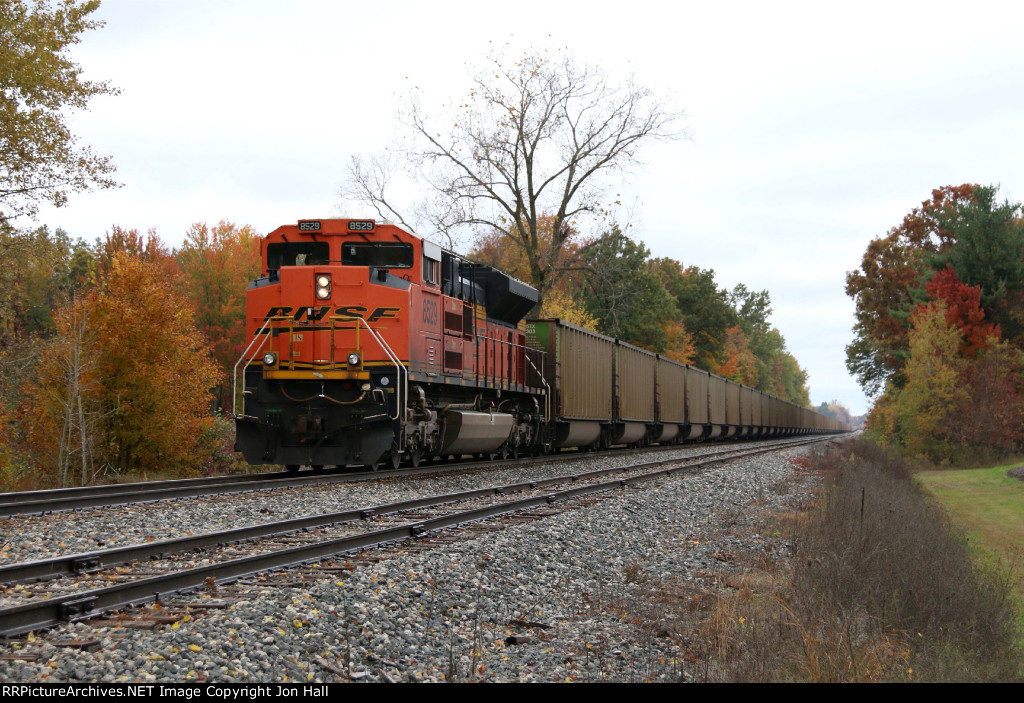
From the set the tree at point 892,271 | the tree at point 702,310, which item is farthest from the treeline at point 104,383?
the tree at point 702,310

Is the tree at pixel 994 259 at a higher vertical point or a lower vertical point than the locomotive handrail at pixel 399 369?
higher

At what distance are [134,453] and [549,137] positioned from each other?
70.5ft

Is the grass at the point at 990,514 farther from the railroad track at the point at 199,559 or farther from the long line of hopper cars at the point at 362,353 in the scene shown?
the long line of hopper cars at the point at 362,353

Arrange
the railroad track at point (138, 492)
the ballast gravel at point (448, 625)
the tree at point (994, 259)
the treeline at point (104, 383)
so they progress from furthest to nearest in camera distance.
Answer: the tree at point (994, 259) < the treeline at point (104, 383) < the railroad track at point (138, 492) < the ballast gravel at point (448, 625)

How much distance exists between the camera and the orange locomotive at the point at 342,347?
13883 mm

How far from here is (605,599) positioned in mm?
6852

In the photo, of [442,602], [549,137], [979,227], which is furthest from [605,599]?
[979,227]

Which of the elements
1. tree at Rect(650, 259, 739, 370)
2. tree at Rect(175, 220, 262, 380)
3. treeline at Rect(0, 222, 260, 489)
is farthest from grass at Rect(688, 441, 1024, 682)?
tree at Rect(650, 259, 739, 370)

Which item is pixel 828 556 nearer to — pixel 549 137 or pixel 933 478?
pixel 933 478

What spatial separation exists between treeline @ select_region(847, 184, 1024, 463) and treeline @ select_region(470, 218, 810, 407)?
39.7ft

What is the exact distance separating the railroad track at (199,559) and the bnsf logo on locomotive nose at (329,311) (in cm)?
413

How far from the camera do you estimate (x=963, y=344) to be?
130ft

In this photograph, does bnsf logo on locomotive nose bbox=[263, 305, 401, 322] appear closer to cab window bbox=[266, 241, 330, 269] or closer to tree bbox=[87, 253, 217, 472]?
cab window bbox=[266, 241, 330, 269]

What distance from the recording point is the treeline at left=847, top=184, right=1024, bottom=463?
1329 inches
